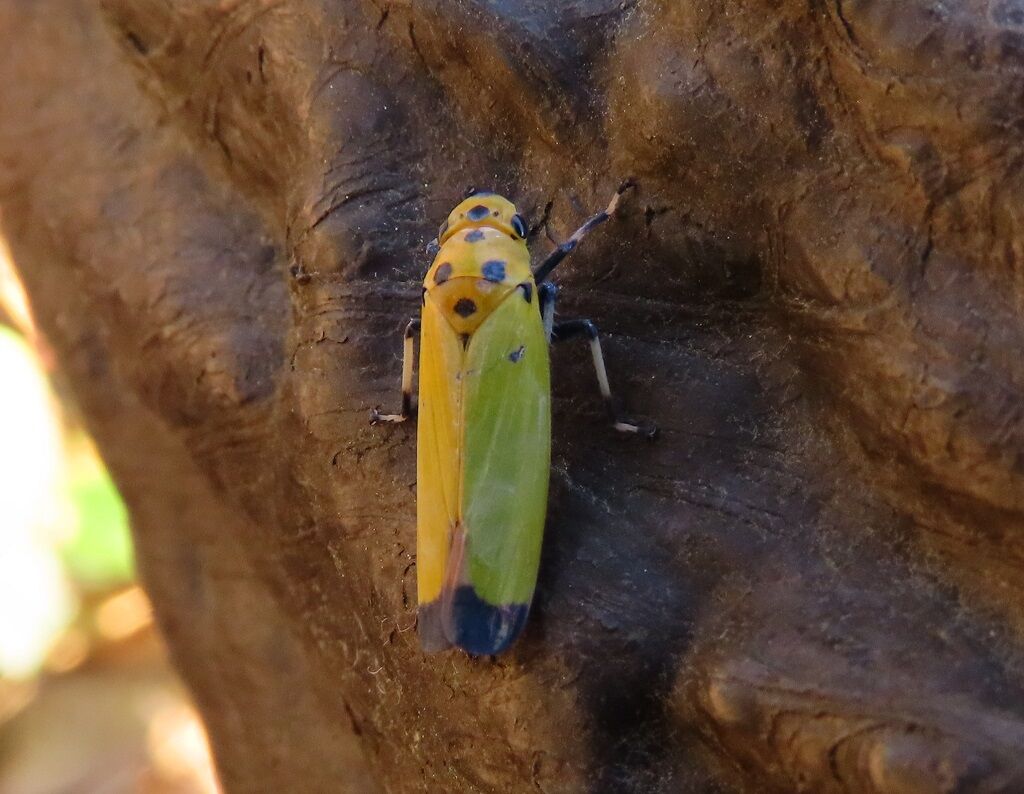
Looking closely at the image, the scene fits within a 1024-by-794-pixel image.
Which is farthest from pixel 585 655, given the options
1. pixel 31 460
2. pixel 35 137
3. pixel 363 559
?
pixel 31 460

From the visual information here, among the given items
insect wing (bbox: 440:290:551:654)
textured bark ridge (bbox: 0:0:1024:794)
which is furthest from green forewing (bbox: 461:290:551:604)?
textured bark ridge (bbox: 0:0:1024:794)

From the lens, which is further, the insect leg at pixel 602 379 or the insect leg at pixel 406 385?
the insect leg at pixel 406 385

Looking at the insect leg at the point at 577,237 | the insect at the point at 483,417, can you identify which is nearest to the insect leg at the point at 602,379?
the insect at the point at 483,417

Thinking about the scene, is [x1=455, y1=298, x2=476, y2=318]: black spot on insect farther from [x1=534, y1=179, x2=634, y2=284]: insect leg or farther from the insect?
[x1=534, y1=179, x2=634, y2=284]: insect leg

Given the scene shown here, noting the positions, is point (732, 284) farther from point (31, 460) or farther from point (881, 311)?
point (31, 460)

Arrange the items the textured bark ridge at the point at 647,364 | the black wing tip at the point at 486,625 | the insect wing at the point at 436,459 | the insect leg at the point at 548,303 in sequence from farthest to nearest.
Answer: the insect leg at the point at 548,303, the insect wing at the point at 436,459, the black wing tip at the point at 486,625, the textured bark ridge at the point at 647,364

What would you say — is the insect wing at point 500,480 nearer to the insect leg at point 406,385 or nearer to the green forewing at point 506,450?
the green forewing at point 506,450
